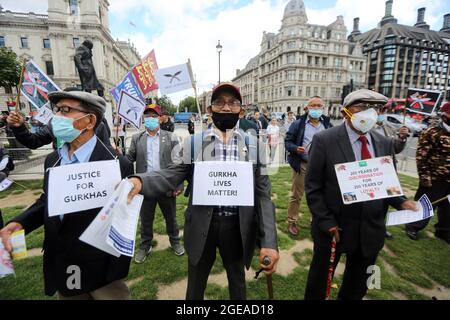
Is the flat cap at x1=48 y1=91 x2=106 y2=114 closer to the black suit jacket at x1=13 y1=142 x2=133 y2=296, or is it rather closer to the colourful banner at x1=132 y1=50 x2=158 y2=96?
the black suit jacket at x1=13 y1=142 x2=133 y2=296

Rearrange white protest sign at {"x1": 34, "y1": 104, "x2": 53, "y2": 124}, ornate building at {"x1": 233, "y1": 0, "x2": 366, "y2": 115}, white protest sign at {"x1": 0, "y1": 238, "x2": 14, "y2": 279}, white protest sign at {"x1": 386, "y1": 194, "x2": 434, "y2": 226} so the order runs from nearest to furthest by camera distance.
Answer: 1. white protest sign at {"x1": 0, "y1": 238, "x2": 14, "y2": 279}
2. white protest sign at {"x1": 386, "y1": 194, "x2": 434, "y2": 226}
3. white protest sign at {"x1": 34, "y1": 104, "x2": 53, "y2": 124}
4. ornate building at {"x1": 233, "y1": 0, "x2": 366, "y2": 115}

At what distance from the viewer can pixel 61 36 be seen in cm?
4338

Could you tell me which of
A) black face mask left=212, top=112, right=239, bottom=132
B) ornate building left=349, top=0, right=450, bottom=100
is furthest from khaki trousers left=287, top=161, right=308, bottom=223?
ornate building left=349, top=0, right=450, bottom=100

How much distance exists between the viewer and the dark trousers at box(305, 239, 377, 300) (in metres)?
2.24

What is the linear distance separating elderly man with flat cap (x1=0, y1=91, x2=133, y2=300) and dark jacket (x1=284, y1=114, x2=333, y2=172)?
3.44m

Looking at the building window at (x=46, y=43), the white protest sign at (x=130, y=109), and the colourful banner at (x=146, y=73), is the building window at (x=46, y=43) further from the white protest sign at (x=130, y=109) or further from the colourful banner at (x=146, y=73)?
the white protest sign at (x=130, y=109)

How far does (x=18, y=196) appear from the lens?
241 inches

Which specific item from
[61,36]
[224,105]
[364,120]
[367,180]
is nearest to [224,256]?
[224,105]

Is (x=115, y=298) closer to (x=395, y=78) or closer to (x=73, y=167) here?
(x=73, y=167)

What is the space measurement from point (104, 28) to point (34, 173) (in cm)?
4897

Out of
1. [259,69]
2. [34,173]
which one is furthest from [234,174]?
[259,69]

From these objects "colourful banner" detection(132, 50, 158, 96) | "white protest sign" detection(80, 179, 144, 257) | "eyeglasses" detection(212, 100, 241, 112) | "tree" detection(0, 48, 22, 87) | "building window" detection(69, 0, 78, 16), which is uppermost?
"building window" detection(69, 0, 78, 16)

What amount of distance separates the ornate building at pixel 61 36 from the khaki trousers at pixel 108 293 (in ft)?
149

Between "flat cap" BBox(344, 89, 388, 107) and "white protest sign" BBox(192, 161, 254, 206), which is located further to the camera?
"flat cap" BBox(344, 89, 388, 107)
